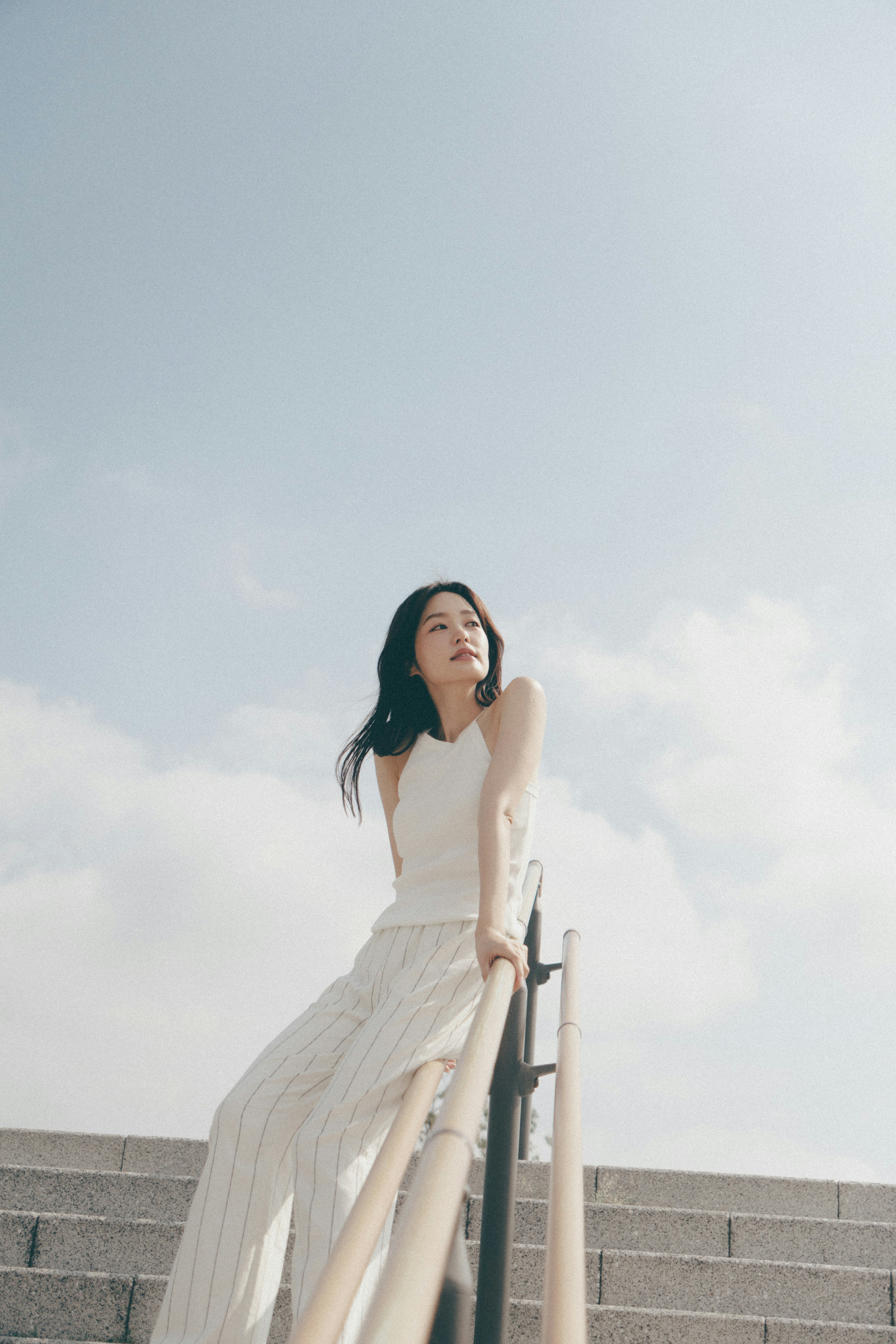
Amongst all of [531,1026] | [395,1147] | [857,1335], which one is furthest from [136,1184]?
[395,1147]

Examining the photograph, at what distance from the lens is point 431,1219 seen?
789 millimetres

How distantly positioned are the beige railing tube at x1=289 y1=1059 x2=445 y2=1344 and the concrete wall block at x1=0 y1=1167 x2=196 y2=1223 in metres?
2.50

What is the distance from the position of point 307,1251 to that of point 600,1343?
131 centimetres

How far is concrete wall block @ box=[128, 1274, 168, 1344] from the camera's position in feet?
8.78

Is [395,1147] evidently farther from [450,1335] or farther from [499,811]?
[499,811]

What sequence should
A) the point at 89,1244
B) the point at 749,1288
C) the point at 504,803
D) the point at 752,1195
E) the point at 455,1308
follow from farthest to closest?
the point at 752,1195
the point at 89,1244
the point at 749,1288
the point at 504,803
the point at 455,1308

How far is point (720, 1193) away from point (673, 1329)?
1179 millimetres

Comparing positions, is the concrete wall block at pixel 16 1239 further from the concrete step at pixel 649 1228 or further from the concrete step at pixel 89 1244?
the concrete step at pixel 649 1228

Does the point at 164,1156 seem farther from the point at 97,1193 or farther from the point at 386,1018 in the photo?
the point at 386,1018

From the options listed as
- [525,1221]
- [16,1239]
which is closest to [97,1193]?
[16,1239]

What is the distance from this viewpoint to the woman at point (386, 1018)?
1702 millimetres

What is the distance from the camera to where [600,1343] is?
8.46ft

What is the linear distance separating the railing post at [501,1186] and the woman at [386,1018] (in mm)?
157

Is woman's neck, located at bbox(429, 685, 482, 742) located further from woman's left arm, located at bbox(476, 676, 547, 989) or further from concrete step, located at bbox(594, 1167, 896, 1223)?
concrete step, located at bbox(594, 1167, 896, 1223)
